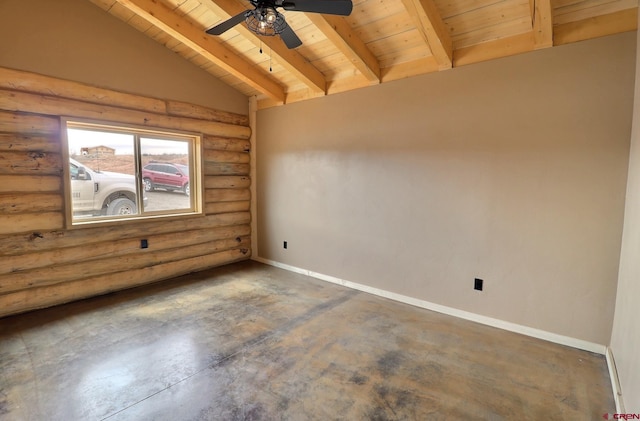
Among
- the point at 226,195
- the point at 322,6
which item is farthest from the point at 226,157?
the point at 322,6

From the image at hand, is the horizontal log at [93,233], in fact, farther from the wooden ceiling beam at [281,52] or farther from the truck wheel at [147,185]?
the wooden ceiling beam at [281,52]

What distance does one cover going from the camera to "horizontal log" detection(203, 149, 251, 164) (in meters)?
4.84

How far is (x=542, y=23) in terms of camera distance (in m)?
2.55

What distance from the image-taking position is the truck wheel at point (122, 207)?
4021mm

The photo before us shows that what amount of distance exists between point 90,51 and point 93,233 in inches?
84.6

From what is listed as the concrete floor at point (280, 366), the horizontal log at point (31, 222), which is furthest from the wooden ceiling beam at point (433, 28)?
the horizontal log at point (31, 222)

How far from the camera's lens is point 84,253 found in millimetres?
3680

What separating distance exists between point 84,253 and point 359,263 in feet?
11.2

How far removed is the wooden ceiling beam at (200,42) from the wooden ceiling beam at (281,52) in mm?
554

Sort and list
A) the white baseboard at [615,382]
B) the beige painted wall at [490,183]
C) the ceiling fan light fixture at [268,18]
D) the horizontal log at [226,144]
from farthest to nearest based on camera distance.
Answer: the horizontal log at [226,144], the beige painted wall at [490,183], the ceiling fan light fixture at [268,18], the white baseboard at [615,382]

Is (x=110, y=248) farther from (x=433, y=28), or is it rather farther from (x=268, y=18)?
(x=433, y=28)

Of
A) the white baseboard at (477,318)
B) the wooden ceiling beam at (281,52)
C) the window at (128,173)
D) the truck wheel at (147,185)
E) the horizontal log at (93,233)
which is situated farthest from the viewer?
the truck wheel at (147,185)

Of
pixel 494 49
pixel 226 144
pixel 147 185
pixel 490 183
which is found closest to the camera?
pixel 494 49

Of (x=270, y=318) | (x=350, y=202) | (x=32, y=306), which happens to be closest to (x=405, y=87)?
(x=350, y=202)
